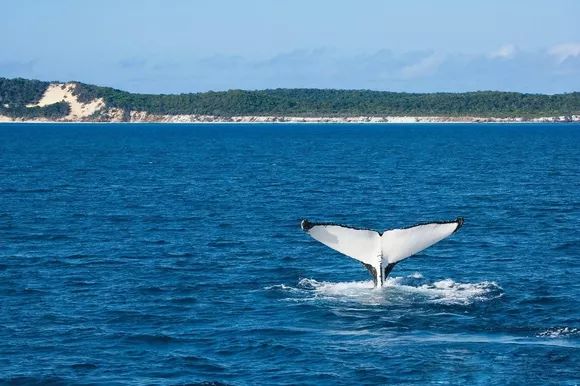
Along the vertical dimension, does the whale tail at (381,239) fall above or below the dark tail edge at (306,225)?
below

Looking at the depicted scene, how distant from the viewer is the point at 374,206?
64.6 meters

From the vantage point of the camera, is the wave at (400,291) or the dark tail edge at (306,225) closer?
the dark tail edge at (306,225)

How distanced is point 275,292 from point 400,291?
4061 mm

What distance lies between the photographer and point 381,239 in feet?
92.7

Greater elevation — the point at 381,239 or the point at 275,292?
the point at 381,239

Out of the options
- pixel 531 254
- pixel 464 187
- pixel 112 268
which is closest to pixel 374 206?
pixel 464 187

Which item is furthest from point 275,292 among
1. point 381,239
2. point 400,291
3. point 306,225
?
point 306,225

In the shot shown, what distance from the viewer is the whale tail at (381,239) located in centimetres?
2716

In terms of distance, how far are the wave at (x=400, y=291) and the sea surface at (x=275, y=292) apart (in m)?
0.09

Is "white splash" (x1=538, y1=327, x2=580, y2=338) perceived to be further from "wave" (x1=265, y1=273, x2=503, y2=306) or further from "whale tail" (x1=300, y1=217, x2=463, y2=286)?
"whale tail" (x1=300, y1=217, x2=463, y2=286)

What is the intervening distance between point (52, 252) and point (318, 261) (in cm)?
1093

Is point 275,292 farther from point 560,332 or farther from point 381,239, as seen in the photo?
point 560,332

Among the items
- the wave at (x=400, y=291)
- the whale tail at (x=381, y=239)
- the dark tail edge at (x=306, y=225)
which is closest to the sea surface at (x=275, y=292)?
the wave at (x=400, y=291)

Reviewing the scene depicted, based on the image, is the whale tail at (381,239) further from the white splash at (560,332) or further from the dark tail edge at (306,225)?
the white splash at (560,332)
